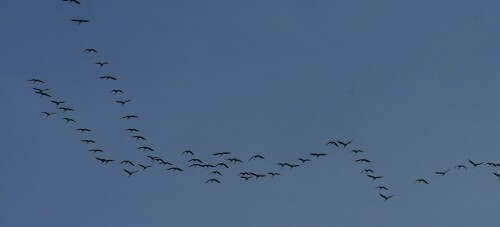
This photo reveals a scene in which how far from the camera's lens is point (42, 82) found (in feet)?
482

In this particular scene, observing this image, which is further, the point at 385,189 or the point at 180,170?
the point at 385,189

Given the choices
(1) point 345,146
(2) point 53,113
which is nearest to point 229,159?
(1) point 345,146

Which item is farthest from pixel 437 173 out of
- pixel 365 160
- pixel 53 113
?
pixel 53 113

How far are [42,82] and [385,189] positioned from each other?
54.2 metres

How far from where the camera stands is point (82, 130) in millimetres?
149000

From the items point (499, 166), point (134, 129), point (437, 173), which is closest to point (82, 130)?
point (134, 129)

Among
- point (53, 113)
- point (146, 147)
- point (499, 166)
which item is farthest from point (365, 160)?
point (53, 113)

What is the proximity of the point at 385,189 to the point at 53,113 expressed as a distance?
52.1 meters

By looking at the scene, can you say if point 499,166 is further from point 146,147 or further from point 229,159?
point 146,147

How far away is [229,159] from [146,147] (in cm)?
1338

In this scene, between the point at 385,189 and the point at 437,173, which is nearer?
the point at 437,173

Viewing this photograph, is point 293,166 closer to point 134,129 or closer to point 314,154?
point 314,154

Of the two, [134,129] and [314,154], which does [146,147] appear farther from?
[314,154]

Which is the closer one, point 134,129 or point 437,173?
point 437,173
